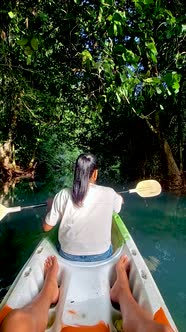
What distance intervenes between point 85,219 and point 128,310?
847mm

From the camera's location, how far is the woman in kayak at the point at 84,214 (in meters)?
2.65

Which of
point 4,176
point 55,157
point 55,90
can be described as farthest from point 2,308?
point 55,157

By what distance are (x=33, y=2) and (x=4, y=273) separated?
143 inches

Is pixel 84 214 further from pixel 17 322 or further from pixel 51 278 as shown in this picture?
pixel 17 322

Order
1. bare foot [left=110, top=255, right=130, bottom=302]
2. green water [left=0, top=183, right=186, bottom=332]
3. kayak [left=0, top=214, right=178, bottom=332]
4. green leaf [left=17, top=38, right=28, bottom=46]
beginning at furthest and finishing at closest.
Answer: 1. green water [left=0, top=183, right=186, bottom=332]
2. green leaf [left=17, top=38, right=28, bottom=46]
3. bare foot [left=110, top=255, right=130, bottom=302]
4. kayak [left=0, top=214, right=178, bottom=332]

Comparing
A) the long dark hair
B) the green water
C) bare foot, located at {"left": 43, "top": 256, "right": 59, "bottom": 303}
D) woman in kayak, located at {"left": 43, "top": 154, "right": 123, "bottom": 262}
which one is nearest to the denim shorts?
woman in kayak, located at {"left": 43, "top": 154, "right": 123, "bottom": 262}

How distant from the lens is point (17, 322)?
1721mm

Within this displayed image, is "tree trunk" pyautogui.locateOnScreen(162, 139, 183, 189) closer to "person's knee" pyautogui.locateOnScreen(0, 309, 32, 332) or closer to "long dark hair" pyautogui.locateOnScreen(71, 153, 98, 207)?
"long dark hair" pyautogui.locateOnScreen(71, 153, 98, 207)

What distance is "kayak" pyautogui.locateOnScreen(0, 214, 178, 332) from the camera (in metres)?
2.19

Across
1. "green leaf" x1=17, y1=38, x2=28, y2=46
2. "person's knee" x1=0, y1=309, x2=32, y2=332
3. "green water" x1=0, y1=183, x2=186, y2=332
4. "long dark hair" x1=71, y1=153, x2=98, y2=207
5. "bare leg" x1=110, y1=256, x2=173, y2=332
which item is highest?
"green leaf" x1=17, y1=38, x2=28, y2=46

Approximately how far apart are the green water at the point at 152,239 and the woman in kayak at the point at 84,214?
801mm

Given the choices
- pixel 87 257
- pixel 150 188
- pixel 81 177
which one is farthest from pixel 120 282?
Answer: pixel 150 188

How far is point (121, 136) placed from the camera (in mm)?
15930

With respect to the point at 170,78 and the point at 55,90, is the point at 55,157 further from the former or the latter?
the point at 170,78
